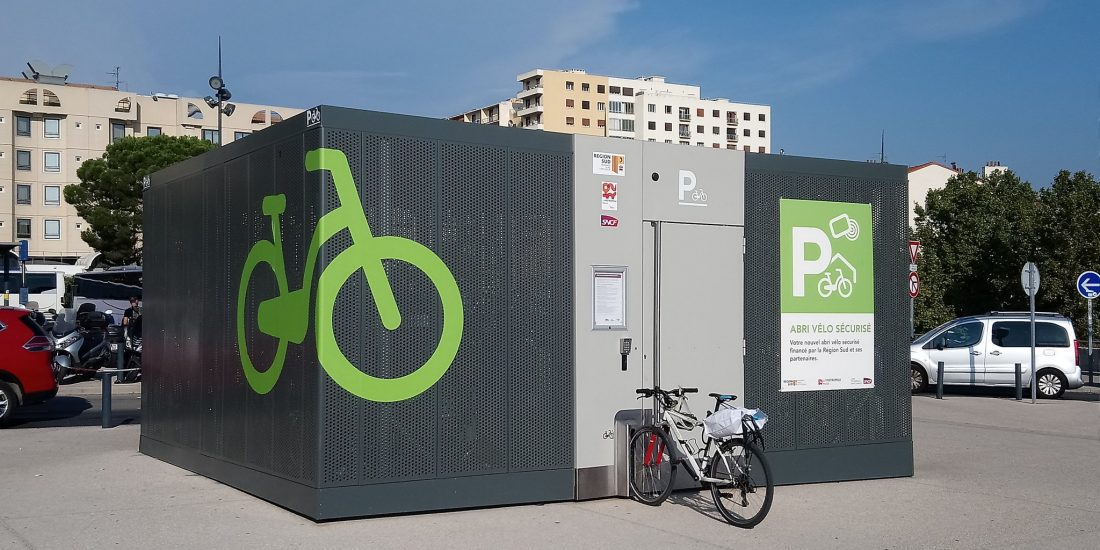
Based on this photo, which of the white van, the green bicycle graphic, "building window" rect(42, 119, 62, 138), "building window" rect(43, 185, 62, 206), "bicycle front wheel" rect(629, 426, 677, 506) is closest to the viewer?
the green bicycle graphic

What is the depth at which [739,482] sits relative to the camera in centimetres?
851

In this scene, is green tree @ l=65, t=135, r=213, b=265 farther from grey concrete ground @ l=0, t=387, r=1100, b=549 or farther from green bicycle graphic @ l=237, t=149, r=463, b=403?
green bicycle graphic @ l=237, t=149, r=463, b=403

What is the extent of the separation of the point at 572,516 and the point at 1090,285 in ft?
56.9

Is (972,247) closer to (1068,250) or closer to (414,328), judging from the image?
(1068,250)

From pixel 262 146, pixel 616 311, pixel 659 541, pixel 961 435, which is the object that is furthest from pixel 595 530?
pixel 961 435

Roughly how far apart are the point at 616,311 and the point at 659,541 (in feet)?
7.96

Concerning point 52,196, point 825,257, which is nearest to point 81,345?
point 825,257

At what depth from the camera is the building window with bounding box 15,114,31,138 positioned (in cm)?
7656

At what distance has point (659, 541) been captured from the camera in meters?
7.72

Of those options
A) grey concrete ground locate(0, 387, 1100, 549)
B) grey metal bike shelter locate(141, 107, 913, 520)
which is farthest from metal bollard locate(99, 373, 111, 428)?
grey metal bike shelter locate(141, 107, 913, 520)

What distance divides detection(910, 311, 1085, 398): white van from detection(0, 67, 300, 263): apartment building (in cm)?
6435

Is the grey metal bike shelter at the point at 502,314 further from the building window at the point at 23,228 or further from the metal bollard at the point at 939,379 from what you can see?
the building window at the point at 23,228

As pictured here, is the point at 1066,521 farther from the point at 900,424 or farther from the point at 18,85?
the point at 18,85

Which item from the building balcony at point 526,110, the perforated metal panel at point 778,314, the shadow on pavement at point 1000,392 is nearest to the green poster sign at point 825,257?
the perforated metal panel at point 778,314
